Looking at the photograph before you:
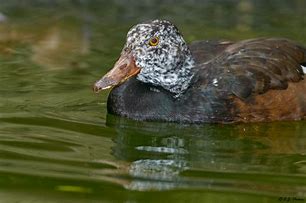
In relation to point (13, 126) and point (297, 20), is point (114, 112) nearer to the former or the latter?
point (13, 126)

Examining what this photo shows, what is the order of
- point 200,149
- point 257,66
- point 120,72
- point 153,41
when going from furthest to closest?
point 257,66
point 153,41
point 120,72
point 200,149

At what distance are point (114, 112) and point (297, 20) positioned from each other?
530cm

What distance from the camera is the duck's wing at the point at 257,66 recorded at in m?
9.44

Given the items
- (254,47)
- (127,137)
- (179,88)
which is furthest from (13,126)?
(254,47)

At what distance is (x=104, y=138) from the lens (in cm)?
870

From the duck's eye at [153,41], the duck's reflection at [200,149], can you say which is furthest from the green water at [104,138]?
the duck's eye at [153,41]

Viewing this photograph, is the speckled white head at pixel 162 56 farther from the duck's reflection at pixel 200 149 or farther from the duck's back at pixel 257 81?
the duck's reflection at pixel 200 149

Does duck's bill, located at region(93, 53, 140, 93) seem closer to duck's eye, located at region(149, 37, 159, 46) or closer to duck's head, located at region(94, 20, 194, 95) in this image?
duck's head, located at region(94, 20, 194, 95)

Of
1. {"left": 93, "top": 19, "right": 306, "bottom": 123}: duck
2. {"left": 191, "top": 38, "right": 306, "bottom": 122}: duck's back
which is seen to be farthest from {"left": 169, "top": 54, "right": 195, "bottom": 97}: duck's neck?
{"left": 191, "top": 38, "right": 306, "bottom": 122}: duck's back

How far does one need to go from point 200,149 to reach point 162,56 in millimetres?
1430

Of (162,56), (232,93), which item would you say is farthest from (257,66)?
(162,56)

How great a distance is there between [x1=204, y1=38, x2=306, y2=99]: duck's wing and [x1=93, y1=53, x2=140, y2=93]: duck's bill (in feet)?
2.33

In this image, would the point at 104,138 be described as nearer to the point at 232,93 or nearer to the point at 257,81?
the point at 232,93

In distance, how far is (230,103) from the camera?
369 inches
